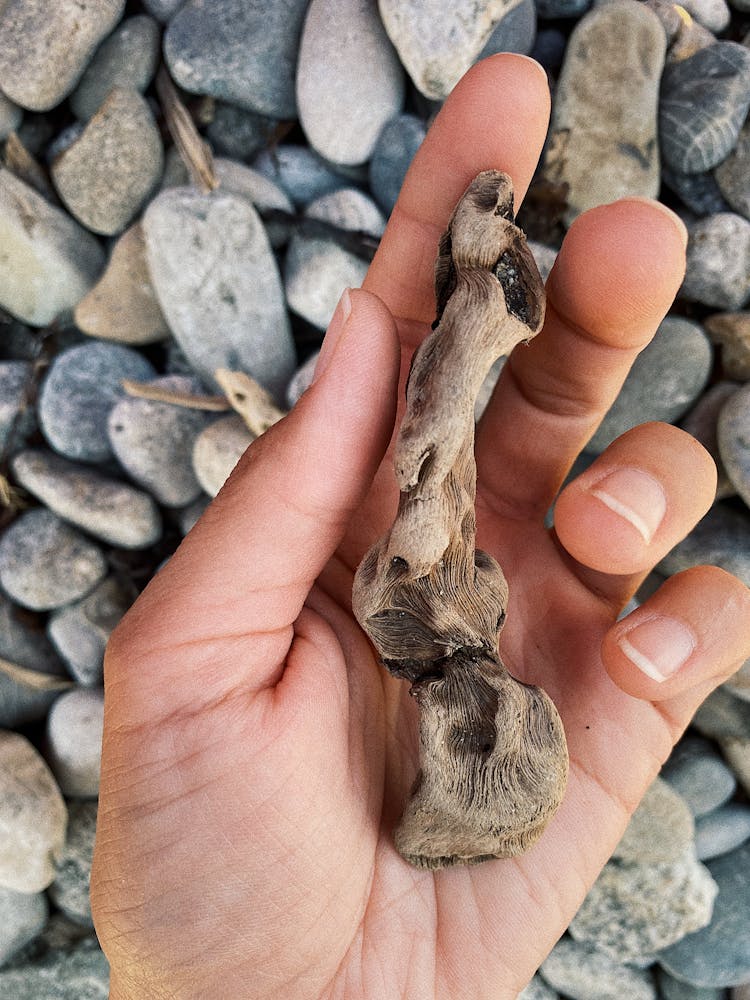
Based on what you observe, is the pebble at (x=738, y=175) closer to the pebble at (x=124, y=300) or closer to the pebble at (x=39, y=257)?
the pebble at (x=124, y=300)

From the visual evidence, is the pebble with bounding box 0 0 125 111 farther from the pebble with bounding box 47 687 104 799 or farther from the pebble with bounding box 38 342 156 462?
the pebble with bounding box 47 687 104 799

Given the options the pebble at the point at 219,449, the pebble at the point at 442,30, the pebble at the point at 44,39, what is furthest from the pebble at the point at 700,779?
the pebble at the point at 44,39

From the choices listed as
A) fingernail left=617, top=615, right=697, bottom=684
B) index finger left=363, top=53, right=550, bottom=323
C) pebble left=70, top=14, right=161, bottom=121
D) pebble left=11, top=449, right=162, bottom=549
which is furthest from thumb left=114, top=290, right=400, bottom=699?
pebble left=70, top=14, right=161, bottom=121

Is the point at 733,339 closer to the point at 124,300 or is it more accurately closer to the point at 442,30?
the point at 442,30

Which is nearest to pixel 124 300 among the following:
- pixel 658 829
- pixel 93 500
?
pixel 93 500

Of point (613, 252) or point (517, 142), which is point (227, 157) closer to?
point (517, 142)

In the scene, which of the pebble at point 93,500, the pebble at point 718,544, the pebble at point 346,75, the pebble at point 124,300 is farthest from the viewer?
the pebble at point 124,300
